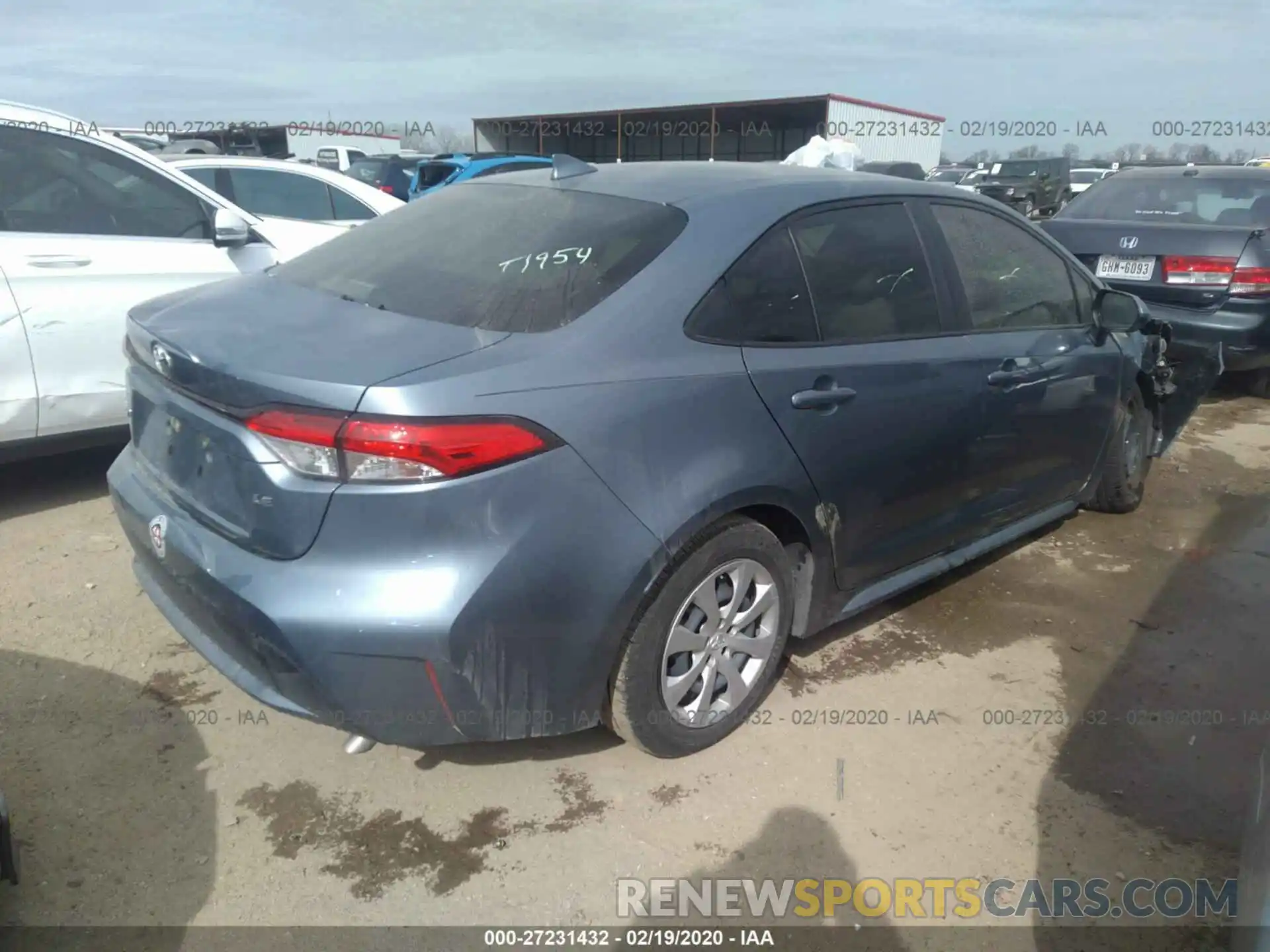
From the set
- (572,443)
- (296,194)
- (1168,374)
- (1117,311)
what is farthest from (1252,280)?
(296,194)

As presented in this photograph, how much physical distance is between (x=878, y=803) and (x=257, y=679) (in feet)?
5.46

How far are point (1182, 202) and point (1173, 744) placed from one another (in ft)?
17.6

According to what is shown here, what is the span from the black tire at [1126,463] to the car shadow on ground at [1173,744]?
524 mm

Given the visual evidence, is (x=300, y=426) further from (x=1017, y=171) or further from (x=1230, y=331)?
(x=1017, y=171)

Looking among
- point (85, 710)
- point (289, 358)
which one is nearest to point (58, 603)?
point (85, 710)

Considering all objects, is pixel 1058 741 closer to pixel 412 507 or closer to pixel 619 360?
pixel 619 360

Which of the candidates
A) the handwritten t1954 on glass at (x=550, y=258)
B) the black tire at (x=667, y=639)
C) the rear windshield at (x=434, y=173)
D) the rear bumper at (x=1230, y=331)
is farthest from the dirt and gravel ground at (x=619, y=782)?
the rear windshield at (x=434, y=173)

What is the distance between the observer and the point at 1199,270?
6164mm

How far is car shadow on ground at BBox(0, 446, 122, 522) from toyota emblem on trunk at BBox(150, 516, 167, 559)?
84.8 inches

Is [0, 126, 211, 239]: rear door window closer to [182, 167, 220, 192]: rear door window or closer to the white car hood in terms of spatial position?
the white car hood

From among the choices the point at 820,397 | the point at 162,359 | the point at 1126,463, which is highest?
the point at 162,359

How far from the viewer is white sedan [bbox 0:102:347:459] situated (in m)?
3.93

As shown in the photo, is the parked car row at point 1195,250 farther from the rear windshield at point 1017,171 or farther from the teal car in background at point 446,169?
the rear windshield at point 1017,171

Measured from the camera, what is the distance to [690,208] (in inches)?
106
